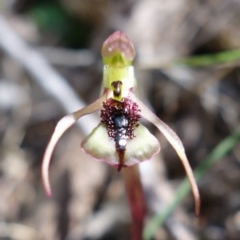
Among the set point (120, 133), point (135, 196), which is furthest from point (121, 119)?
point (135, 196)

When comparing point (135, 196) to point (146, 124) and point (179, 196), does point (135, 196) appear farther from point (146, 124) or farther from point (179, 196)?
point (146, 124)

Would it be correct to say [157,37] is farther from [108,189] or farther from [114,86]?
[114,86]

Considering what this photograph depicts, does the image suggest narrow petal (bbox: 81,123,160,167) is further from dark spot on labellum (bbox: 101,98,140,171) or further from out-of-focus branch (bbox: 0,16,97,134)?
out-of-focus branch (bbox: 0,16,97,134)

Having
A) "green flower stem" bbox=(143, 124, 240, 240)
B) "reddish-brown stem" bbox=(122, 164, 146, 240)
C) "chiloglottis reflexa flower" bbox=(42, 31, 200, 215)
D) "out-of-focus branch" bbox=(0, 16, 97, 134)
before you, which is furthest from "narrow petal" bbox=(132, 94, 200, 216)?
"out-of-focus branch" bbox=(0, 16, 97, 134)

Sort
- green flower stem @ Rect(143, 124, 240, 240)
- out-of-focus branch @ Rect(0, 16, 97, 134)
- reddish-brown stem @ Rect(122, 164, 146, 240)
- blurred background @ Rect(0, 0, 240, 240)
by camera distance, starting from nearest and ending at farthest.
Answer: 1. reddish-brown stem @ Rect(122, 164, 146, 240)
2. green flower stem @ Rect(143, 124, 240, 240)
3. blurred background @ Rect(0, 0, 240, 240)
4. out-of-focus branch @ Rect(0, 16, 97, 134)

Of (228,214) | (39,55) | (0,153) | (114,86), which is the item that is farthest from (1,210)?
(114,86)
